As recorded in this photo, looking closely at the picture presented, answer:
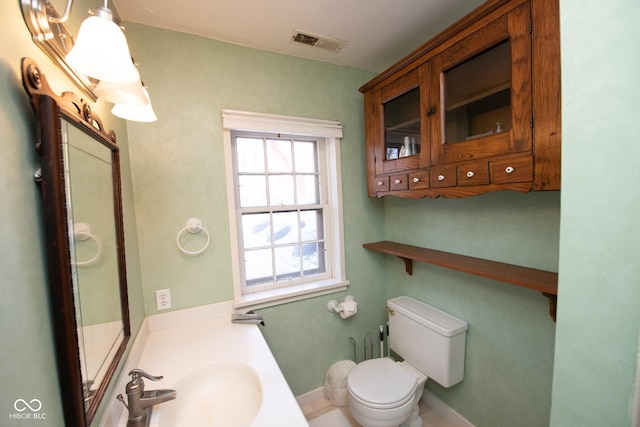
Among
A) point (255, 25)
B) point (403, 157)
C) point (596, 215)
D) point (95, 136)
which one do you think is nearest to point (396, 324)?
point (403, 157)

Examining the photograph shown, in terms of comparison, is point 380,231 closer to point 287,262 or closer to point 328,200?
point 328,200

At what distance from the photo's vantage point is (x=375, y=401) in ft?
4.49

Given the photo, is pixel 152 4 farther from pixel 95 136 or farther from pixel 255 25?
pixel 95 136

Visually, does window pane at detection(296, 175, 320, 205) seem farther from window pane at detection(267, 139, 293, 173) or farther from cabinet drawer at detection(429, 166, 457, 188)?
cabinet drawer at detection(429, 166, 457, 188)

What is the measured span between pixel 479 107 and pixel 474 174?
316 mm

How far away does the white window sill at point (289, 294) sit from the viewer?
1.64 meters

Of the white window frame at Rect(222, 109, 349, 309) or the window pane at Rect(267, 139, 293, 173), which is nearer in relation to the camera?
the white window frame at Rect(222, 109, 349, 309)

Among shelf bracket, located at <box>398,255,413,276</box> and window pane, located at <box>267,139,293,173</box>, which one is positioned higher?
window pane, located at <box>267,139,293,173</box>

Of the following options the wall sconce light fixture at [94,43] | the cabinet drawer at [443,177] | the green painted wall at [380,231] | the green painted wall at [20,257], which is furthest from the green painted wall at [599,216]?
the green painted wall at [20,257]

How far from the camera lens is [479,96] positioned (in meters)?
1.17

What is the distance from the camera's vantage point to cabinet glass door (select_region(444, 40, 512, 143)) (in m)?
1.06

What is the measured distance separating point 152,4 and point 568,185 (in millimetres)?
1843

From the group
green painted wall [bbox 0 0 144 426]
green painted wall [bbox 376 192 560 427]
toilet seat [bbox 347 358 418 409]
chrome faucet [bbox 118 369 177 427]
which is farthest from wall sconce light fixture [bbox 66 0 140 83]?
toilet seat [bbox 347 358 418 409]

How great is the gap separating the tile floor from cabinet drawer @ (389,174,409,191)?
157 centimetres
